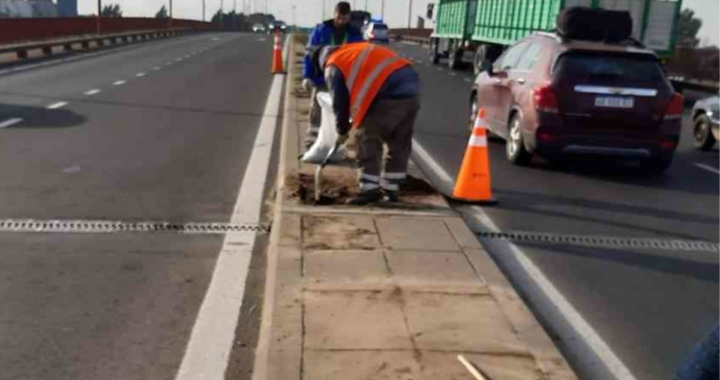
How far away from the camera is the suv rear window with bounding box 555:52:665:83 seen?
11703 mm

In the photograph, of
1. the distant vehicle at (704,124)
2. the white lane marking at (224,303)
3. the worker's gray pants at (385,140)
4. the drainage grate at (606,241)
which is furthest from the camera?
the distant vehicle at (704,124)

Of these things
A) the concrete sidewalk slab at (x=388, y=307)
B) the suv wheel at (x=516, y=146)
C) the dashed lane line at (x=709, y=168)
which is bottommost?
the dashed lane line at (x=709, y=168)

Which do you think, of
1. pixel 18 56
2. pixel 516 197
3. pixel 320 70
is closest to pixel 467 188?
pixel 516 197

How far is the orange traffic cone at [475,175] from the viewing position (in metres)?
9.40

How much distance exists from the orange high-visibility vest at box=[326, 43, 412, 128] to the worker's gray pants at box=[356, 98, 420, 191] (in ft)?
0.33

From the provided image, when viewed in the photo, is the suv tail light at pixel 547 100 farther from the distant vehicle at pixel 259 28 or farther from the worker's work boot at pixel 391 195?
the distant vehicle at pixel 259 28

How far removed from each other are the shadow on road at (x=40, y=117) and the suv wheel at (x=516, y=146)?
6.28 meters

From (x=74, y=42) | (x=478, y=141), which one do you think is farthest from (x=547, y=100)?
(x=74, y=42)

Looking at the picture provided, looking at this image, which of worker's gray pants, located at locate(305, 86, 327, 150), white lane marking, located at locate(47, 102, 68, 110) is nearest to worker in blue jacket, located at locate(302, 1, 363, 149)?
worker's gray pants, located at locate(305, 86, 327, 150)

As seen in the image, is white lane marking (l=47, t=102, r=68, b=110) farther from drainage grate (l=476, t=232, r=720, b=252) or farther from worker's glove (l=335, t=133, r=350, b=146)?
drainage grate (l=476, t=232, r=720, b=252)

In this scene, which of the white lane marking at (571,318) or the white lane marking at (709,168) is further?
the white lane marking at (709,168)

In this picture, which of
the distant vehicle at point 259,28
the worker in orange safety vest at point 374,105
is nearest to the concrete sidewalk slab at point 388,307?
the worker in orange safety vest at point 374,105

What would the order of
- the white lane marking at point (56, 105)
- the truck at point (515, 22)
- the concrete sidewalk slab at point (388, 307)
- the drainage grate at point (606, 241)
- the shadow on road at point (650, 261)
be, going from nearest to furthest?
the concrete sidewalk slab at point (388, 307) < the shadow on road at point (650, 261) < the drainage grate at point (606, 241) < the white lane marking at point (56, 105) < the truck at point (515, 22)

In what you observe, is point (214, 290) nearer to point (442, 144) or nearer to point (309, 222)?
point (309, 222)
